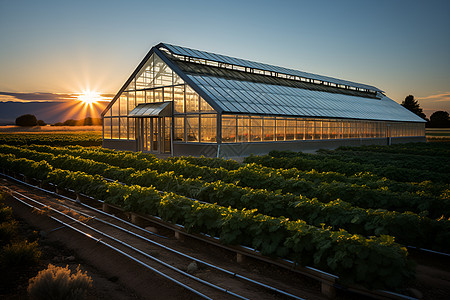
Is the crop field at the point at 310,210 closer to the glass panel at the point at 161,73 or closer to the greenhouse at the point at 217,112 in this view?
the greenhouse at the point at 217,112

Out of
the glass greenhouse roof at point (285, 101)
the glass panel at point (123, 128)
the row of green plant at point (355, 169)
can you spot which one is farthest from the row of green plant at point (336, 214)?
the glass panel at point (123, 128)

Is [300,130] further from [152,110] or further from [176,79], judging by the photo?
[152,110]

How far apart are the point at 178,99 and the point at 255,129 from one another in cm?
671

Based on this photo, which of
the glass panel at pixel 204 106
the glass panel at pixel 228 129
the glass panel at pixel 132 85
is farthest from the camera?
the glass panel at pixel 132 85

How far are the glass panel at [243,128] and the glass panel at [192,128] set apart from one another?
322 centimetres

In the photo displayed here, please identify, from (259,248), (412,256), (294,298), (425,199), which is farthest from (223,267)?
(425,199)

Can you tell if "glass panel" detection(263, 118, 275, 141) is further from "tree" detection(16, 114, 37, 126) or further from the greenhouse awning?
"tree" detection(16, 114, 37, 126)

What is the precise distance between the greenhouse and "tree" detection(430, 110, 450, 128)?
7832 centimetres

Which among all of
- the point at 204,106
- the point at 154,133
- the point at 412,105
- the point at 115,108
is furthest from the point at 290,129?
the point at 412,105

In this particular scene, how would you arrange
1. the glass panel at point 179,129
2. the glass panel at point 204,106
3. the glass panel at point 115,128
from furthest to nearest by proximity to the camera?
the glass panel at point 115,128 < the glass panel at point 179,129 < the glass panel at point 204,106

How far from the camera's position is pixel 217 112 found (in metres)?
23.3

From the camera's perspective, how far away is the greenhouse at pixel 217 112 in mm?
24516

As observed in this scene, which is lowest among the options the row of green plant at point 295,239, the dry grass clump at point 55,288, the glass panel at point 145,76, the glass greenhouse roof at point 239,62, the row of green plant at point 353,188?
the dry grass clump at point 55,288

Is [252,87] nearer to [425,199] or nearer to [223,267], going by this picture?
[425,199]
